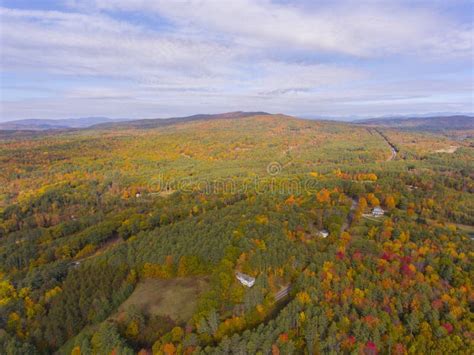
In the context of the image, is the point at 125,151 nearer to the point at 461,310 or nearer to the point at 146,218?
the point at 146,218

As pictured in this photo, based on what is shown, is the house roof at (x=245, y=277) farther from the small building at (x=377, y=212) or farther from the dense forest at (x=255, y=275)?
the small building at (x=377, y=212)

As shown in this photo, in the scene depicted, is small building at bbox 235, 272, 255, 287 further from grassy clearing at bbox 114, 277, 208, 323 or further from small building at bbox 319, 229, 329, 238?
small building at bbox 319, 229, 329, 238

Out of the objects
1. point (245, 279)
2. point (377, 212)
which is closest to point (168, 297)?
point (245, 279)

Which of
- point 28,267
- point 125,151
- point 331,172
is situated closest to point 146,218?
point 28,267

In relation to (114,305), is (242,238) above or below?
above

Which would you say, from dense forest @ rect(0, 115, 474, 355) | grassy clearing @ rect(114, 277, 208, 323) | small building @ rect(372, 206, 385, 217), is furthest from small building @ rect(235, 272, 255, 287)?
small building @ rect(372, 206, 385, 217)

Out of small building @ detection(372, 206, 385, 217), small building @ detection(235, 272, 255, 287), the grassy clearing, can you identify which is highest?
small building @ detection(372, 206, 385, 217)

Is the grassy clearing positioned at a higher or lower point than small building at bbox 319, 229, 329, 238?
lower
